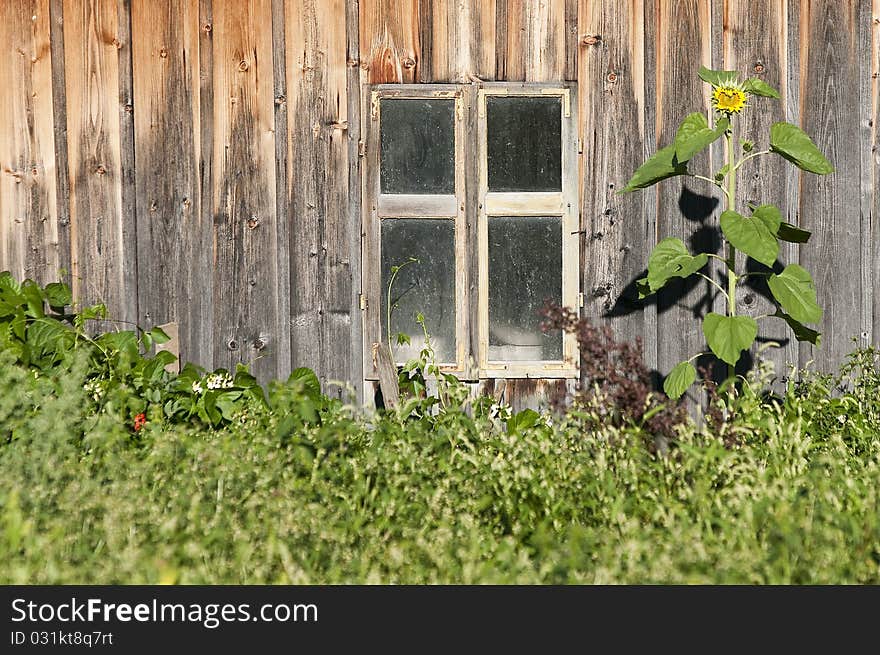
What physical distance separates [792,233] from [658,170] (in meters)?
0.68

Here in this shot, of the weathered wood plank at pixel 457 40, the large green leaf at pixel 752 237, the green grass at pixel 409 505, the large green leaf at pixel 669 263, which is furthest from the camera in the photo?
the weathered wood plank at pixel 457 40

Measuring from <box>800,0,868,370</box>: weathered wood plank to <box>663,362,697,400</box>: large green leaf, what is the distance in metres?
0.95

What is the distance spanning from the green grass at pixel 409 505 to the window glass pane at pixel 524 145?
131 cm

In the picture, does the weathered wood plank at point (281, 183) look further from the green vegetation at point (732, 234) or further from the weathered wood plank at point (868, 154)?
the weathered wood plank at point (868, 154)

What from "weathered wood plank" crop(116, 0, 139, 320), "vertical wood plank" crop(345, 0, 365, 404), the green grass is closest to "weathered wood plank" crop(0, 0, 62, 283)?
"weathered wood plank" crop(116, 0, 139, 320)

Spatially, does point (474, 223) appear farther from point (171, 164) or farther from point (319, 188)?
point (171, 164)

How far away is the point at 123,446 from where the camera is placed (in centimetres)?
330

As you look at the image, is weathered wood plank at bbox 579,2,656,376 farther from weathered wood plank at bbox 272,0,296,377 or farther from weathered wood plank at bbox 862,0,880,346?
weathered wood plank at bbox 272,0,296,377

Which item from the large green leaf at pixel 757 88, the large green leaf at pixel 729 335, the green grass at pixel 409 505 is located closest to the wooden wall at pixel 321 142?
the large green leaf at pixel 757 88

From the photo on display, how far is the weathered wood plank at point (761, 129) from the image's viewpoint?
4215 mm

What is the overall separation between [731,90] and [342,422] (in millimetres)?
2144

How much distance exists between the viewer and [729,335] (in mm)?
3568
